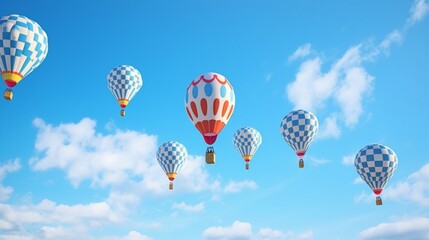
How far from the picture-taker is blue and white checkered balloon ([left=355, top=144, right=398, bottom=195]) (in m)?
29.6

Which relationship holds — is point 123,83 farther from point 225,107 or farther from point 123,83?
point 225,107

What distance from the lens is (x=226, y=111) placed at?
874 inches

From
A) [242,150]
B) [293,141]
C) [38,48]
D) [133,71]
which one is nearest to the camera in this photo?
[38,48]

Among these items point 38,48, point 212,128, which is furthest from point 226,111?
point 38,48

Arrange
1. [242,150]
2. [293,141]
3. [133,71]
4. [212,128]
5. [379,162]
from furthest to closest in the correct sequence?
[242,150]
[133,71]
[293,141]
[379,162]
[212,128]

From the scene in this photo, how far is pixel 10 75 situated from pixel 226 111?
1109 cm

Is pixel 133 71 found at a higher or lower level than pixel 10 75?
higher

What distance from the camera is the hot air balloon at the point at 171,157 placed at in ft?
114

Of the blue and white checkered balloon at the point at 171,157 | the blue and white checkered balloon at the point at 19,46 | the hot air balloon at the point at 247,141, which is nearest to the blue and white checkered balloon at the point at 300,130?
the hot air balloon at the point at 247,141

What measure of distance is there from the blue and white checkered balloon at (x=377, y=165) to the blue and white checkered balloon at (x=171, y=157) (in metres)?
13.5

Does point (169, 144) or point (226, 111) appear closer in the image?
point (226, 111)

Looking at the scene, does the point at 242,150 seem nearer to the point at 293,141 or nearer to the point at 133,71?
the point at 293,141

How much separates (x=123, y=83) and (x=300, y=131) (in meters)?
13.0

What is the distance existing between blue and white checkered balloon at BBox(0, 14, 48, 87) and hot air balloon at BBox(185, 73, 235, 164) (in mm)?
8696
